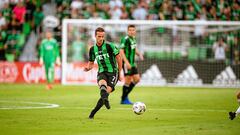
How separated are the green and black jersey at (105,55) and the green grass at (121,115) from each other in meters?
1.21

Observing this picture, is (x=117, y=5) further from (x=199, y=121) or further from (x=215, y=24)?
(x=199, y=121)

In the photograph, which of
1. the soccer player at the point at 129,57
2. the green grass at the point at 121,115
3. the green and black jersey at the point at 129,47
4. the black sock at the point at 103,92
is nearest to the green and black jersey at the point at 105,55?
the black sock at the point at 103,92

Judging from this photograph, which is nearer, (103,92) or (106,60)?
(103,92)

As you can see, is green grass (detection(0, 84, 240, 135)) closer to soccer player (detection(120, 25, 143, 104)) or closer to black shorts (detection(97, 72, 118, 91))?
soccer player (detection(120, 25, 143, 104))

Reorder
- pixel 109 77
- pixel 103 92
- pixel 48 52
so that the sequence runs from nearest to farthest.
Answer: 1. pixel 103 92
2. pixel 109 77
3. pixel 48 52

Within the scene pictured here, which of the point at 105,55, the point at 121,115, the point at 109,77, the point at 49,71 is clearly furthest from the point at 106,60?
the point at 49,71

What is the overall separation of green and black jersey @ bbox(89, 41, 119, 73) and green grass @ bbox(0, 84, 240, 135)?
47.6 inches

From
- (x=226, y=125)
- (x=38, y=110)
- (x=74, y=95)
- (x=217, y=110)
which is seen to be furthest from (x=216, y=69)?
(x=226, y=125)

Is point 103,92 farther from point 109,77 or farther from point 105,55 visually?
point 105,55

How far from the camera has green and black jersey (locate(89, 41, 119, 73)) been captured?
647 inches

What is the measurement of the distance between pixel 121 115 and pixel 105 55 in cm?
165

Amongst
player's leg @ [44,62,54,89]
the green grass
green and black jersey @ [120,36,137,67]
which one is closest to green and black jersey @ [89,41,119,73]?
the green grass

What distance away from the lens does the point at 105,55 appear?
1642 cm

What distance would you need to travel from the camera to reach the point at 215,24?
31.6m
